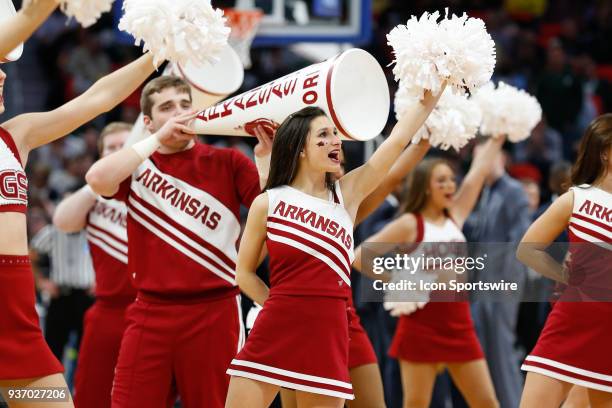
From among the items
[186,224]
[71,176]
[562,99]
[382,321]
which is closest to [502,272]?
[382,321]

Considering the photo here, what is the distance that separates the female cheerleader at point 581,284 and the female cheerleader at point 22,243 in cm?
176

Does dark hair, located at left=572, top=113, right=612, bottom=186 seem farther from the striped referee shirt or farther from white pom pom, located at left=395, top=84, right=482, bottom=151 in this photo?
the striped referee shirt

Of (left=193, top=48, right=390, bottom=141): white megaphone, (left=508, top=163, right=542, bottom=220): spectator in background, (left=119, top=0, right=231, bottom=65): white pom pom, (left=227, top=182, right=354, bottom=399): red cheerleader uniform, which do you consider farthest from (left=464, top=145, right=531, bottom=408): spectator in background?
(left=119, top=0, right=231, bottom=65): white pom pom

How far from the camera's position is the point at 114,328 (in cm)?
533

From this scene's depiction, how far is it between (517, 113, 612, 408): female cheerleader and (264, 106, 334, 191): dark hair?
985mm

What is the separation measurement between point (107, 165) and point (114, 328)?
1205 millimetres

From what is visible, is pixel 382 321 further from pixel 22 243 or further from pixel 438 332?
pixel 22 243

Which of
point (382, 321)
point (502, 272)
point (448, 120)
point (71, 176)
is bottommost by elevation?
point (382, 321)

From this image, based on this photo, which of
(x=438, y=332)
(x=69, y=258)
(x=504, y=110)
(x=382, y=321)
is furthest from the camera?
(x=69, y=258)

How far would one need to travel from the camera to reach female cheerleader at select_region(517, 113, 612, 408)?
13.6 ft

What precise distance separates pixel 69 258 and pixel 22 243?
15.7 ft

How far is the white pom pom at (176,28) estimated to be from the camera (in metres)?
3.83

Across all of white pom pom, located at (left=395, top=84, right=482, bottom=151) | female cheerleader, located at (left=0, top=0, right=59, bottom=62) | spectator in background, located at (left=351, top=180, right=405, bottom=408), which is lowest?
spectator in background, located at (left=351, top=180, right=405, bottom=408)

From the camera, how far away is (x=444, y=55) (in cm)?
400
